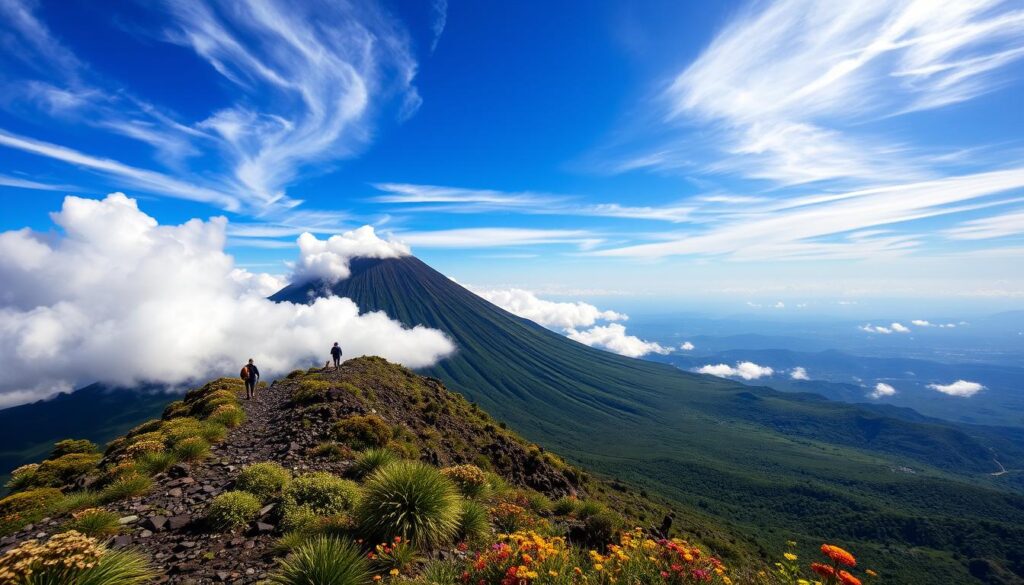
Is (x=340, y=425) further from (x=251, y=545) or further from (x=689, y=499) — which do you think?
(x=689, y=499)

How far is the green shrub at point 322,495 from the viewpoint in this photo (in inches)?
314

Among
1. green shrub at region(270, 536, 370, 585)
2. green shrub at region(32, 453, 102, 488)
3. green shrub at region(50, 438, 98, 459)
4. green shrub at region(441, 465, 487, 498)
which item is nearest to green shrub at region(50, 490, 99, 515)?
green shrub at region(32, 453, 102, 488)

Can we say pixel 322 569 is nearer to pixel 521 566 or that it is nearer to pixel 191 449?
pixel 521 566

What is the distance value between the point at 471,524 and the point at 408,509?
51.6 inches

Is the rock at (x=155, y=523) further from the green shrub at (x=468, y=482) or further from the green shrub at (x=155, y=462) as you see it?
the green shrub at (x=468, y=482)

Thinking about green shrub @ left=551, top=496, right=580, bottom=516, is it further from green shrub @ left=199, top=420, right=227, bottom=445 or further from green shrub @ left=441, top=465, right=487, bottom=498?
green shrub @ left=199, top=420, right=227, bottom=445

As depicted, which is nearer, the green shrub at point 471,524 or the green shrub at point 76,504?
the green shrub at point 471,524

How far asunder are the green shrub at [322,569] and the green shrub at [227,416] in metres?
14.1

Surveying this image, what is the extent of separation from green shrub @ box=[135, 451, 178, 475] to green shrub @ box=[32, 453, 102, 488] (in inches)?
181

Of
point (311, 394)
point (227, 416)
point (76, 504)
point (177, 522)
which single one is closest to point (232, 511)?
point (177, 522)

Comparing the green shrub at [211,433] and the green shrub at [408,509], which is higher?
the green shrub at [408,509]

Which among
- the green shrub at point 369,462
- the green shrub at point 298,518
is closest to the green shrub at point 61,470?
the green shrub at point 369,462

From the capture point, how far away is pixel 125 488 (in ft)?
30.1

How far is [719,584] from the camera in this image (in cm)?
507
